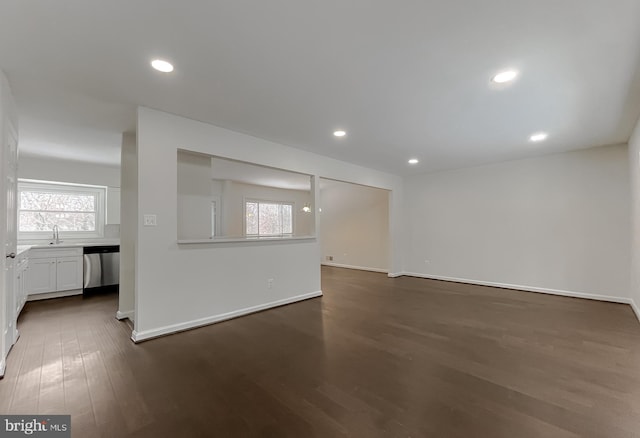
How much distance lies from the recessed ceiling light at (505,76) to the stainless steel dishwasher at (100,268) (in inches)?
250

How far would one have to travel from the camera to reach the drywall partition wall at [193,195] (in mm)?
3668

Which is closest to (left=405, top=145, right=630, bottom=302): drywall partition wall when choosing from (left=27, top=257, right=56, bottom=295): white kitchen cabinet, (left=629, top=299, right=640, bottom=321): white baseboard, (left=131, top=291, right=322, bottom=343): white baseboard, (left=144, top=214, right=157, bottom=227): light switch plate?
(left=629, top=299, right=640, bottom=321): white baseboard

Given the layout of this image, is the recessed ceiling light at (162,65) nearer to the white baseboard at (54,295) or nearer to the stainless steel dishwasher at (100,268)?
the stainless steel dishwasher at (100,268)

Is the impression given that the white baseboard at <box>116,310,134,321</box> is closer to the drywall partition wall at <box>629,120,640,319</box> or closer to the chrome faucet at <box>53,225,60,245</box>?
the chrome faucet at <box>53,225,60,245</box>

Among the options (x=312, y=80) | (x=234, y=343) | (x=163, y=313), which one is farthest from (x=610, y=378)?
(x=163, y=313)

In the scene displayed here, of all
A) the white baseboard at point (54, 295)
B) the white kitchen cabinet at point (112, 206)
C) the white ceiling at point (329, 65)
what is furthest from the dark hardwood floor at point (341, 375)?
the white ceiling at point (329, 65)

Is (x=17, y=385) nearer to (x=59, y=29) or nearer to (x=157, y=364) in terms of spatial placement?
(x=157, y=364)

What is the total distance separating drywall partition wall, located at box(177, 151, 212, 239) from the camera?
3.67 meters

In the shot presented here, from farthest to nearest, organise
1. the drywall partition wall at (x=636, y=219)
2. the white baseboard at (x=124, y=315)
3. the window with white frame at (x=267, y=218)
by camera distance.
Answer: the window with white frame at (x=267, y=218), the white baseboard at (x=124, y=315), the drywall partition wall at (x=636, y=219)

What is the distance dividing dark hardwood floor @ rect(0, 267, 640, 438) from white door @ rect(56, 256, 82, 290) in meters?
0.94

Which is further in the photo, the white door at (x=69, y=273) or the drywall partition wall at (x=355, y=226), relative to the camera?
the drywall partition wall at (x=355, y=226)

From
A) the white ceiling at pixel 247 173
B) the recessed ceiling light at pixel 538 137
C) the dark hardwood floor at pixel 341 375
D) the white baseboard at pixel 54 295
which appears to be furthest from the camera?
the white ceiling at pixel 247 173

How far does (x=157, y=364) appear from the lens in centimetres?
241

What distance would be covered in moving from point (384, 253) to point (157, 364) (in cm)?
591
